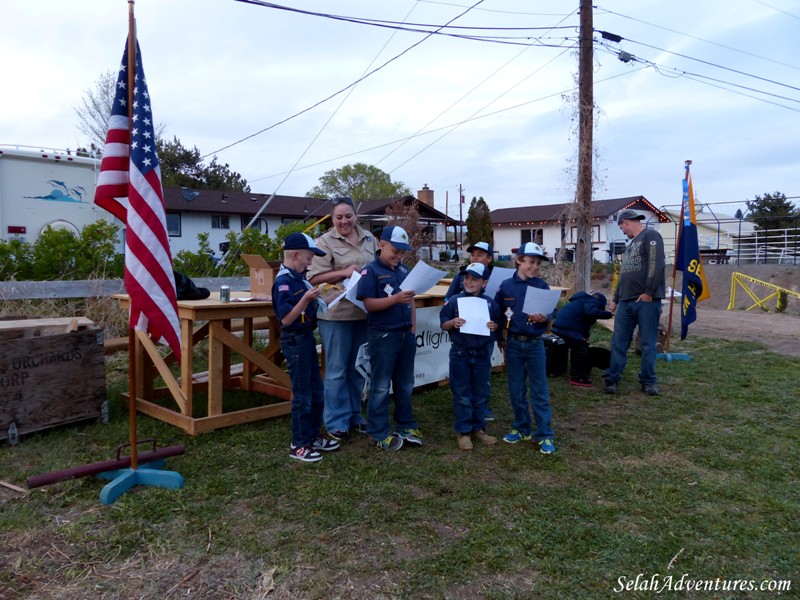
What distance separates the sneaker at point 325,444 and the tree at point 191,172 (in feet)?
128

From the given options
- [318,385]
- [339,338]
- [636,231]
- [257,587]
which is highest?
[636,231]

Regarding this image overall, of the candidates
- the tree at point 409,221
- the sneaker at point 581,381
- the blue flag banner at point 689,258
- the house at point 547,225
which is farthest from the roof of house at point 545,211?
the sneaker at point 581,381

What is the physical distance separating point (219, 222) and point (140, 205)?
33684 mm

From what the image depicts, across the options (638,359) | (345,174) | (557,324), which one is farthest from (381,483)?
(345,174)

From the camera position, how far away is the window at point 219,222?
35.6m

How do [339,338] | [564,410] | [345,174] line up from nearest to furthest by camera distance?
[339,338], [564,410], [345,174]

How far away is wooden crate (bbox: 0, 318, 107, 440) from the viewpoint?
481 centimetres

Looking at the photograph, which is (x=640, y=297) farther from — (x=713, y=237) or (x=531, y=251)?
(x=713, y=237)

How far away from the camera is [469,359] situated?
15.8 ft

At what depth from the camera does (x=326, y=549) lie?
318 cm

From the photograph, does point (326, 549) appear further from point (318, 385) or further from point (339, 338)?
point (339, 338)

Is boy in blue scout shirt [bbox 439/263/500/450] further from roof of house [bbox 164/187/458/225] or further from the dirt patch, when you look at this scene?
roof of house [bbox 164/187/458/225]

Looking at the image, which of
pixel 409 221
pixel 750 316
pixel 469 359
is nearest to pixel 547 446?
pixel 469 359

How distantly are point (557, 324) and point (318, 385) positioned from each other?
4.06 meters
